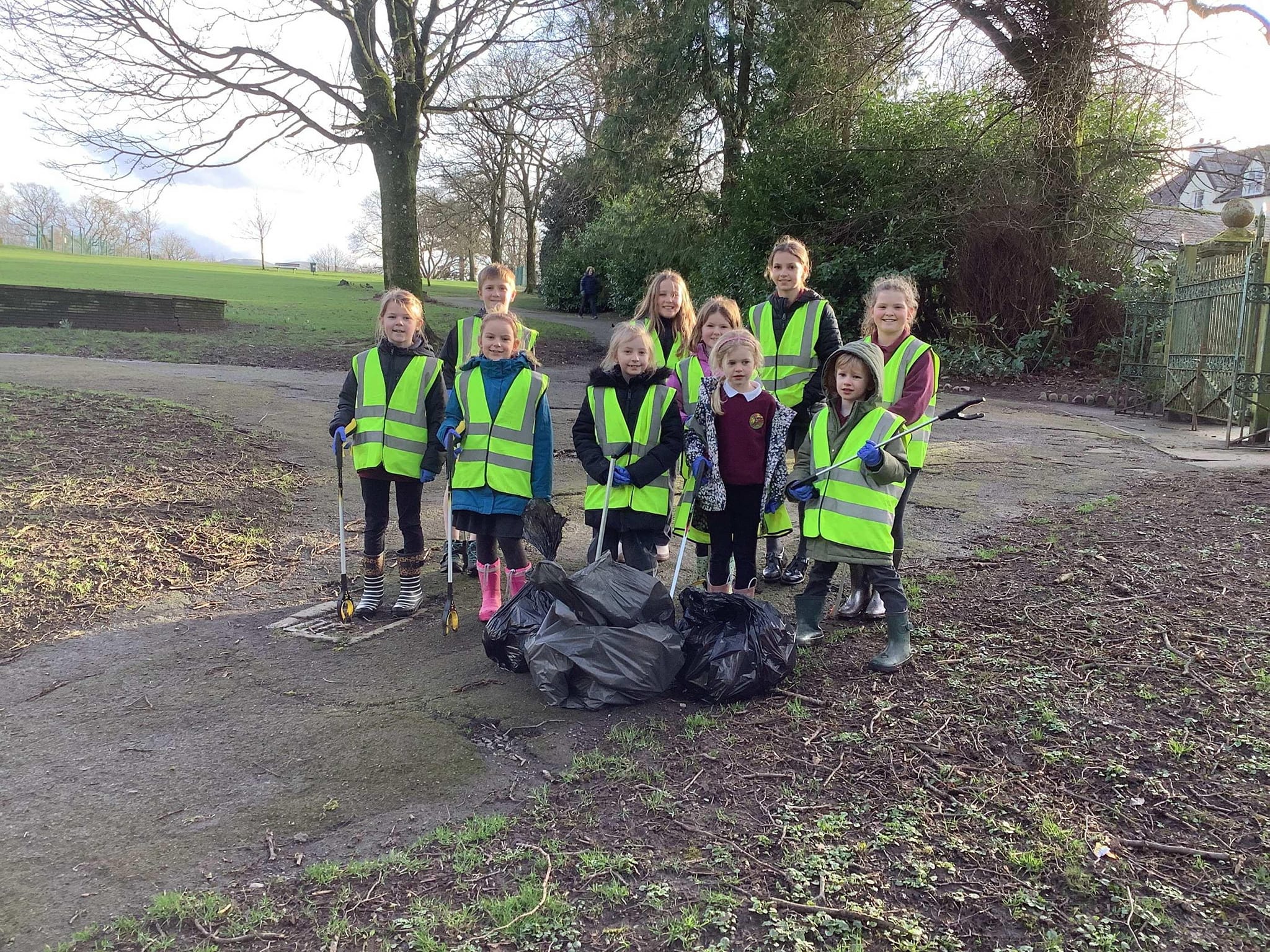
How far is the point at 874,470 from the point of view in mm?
3727

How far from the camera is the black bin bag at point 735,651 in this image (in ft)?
11.5

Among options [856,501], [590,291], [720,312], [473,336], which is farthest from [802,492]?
[590,291]

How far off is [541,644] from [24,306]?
19.6 metres

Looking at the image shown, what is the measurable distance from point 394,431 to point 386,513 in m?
0.50

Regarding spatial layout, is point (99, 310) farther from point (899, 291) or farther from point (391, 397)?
point (899, 291)

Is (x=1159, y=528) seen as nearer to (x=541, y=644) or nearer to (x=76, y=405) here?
(x=541, y=644)

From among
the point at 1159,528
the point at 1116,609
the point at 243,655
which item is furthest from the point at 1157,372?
the point at 243,655

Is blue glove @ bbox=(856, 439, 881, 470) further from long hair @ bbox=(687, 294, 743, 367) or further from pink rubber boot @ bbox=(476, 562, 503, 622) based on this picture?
pink rubber boot @ bbox=(476, 562, 503, 622)

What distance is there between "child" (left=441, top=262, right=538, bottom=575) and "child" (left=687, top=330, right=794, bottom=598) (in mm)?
1332

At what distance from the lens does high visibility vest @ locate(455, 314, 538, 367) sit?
523 cm

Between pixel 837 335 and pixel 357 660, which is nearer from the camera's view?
pixel 357 660

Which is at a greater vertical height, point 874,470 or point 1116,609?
point 874,470

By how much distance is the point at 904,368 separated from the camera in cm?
422

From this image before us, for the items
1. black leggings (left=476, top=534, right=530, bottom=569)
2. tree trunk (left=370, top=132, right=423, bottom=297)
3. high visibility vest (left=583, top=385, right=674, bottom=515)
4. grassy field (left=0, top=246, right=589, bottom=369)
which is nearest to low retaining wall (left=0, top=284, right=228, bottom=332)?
grassy field (left=0, top=246, right=589, bottom=369)
